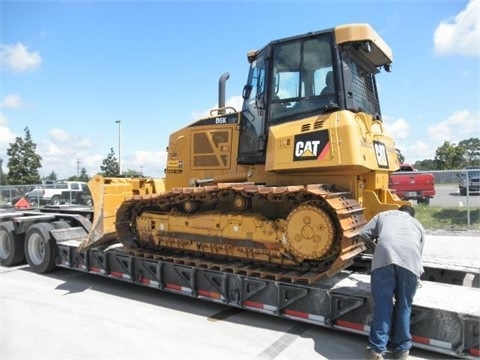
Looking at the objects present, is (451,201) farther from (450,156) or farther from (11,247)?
(450,156)

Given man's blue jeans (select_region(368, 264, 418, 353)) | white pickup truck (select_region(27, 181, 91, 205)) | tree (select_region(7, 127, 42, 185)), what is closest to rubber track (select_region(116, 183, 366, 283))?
man's blue jeans (select_region(368, 264, 418, 353))

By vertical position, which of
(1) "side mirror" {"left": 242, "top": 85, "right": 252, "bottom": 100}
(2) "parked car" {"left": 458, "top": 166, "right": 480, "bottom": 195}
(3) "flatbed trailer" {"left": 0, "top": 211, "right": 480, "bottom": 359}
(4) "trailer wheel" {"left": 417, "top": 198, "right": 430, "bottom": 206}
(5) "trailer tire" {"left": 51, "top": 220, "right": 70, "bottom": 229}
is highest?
(1) "side mirror" {"left": 242, "top": 85, "right": 252, "bottom": 100}

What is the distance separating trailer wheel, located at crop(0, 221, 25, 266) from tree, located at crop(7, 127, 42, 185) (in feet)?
105

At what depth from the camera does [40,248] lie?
9055 mm

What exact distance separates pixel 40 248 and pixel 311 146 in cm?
640

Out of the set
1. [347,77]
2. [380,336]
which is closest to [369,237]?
[380,336]

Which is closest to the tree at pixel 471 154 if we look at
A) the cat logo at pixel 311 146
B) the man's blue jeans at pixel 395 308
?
the cat logo at pixel 311 146

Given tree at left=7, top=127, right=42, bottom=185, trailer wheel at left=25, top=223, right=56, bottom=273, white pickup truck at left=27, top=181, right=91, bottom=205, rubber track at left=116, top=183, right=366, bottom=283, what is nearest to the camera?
rubber track at left=116, top=183, right=366, bottom=283

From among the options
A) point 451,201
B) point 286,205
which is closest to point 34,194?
→ point 451,201

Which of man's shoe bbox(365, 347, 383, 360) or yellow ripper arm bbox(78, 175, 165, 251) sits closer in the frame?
man's shoe bbox(365, 347, 383, 360)

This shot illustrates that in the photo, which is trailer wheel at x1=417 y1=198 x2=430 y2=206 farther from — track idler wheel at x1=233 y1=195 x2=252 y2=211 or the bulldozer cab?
track idler wheel at x1=233 y1=195 x2=252 y2=211

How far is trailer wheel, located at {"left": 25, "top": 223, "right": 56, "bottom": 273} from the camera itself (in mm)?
8719

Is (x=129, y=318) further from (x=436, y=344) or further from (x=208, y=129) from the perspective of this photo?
(x=436, y=344)

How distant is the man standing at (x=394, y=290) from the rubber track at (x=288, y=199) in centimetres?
58
